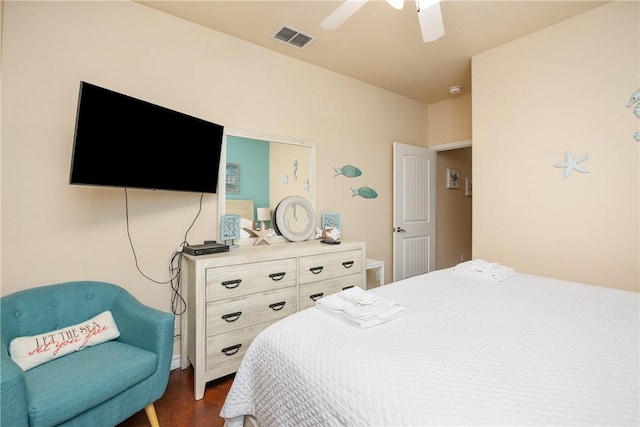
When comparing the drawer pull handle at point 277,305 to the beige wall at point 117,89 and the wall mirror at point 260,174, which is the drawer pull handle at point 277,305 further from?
the beige wall at point 117,89

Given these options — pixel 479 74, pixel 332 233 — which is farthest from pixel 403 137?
pixel 332 233

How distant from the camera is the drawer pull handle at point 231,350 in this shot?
199 centimetres

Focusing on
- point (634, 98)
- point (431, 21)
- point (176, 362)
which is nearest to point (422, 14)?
point (431, 21)

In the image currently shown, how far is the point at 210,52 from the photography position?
2377 mm

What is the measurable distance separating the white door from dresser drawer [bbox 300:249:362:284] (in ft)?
3.64

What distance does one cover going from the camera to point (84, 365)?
1367 mm

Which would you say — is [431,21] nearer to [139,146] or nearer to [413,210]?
[139,146]

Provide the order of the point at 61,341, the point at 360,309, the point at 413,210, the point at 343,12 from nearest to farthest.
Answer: the point at 360,309, the point at 61,341, the point at 343,12, the point at 413,210

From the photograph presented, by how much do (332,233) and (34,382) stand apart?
2.03 metres

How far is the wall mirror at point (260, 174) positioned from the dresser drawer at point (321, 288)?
558mm

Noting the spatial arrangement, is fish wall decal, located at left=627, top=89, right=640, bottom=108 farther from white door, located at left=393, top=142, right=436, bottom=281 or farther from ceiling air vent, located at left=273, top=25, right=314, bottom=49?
ceiling air vent, located at left=273, top=25, right=314, bottom=49

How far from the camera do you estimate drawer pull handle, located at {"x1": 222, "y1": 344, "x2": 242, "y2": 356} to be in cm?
199

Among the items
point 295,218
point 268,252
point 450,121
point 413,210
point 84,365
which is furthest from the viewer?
point 450,121

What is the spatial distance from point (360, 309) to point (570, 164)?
222 cm
